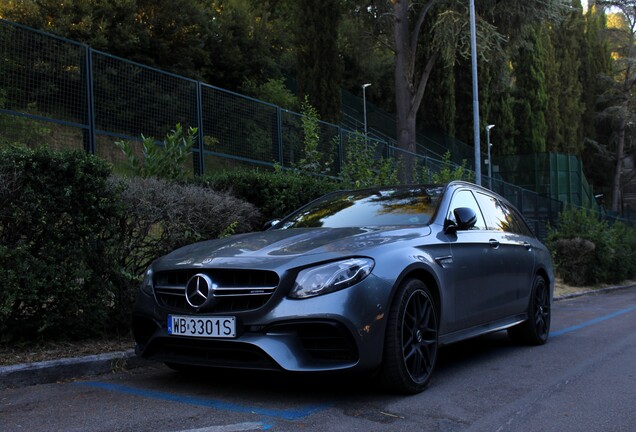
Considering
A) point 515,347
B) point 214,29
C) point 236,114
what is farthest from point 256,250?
point 214,29

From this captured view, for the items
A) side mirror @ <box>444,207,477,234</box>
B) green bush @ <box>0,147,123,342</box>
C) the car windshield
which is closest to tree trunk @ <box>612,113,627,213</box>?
the car windshield

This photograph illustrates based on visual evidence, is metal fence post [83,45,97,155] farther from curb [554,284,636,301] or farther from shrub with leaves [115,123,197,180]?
curb [554,284,636,301]

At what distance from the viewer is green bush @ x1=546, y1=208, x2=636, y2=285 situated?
59.4ft

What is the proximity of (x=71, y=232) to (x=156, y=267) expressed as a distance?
1.13 metres

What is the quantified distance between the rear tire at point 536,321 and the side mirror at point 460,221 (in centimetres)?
201

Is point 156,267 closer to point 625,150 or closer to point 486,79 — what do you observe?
point 486,79

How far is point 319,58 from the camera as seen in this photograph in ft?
101

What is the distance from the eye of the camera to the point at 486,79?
40125mm

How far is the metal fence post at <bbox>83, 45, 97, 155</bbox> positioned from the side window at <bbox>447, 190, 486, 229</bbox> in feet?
16.7

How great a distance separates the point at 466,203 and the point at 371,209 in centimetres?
105

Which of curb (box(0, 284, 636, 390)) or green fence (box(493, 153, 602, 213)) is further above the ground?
green fence (box(493, 153, 602, 213))

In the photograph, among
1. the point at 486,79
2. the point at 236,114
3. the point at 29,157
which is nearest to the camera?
the point at 29,157

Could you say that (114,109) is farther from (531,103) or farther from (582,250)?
(531,103)

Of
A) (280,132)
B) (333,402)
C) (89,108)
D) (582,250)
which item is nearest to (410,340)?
(333,402)
